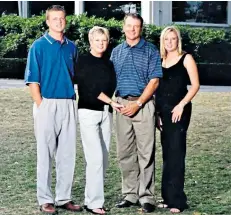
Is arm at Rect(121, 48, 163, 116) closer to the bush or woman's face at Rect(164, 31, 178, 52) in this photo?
woman's face at Rect(164, 31, 178, 52)

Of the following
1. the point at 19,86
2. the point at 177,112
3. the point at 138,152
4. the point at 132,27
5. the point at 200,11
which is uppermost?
the point at 200,11

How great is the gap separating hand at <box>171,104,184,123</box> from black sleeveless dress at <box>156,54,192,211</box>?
0.12 feet

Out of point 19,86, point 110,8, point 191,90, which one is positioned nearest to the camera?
point 191,90

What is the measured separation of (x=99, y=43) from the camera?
6191 mm

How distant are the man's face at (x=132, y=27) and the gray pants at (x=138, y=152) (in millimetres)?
606

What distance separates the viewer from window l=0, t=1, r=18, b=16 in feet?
71.4

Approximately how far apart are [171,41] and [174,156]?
3.61 ft

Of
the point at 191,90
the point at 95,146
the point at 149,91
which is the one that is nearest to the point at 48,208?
the point at 95,146

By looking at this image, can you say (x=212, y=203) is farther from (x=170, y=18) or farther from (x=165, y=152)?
(x=170, y=18)

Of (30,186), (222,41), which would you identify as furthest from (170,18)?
(30,186)

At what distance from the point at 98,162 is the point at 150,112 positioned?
2.23 feet

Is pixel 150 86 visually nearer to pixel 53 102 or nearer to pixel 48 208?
pixel 53 102

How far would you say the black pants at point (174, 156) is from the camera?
21.2 ft

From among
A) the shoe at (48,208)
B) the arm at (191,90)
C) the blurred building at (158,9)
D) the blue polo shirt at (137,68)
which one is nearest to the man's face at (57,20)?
the blue polo shirt at (137,68)
